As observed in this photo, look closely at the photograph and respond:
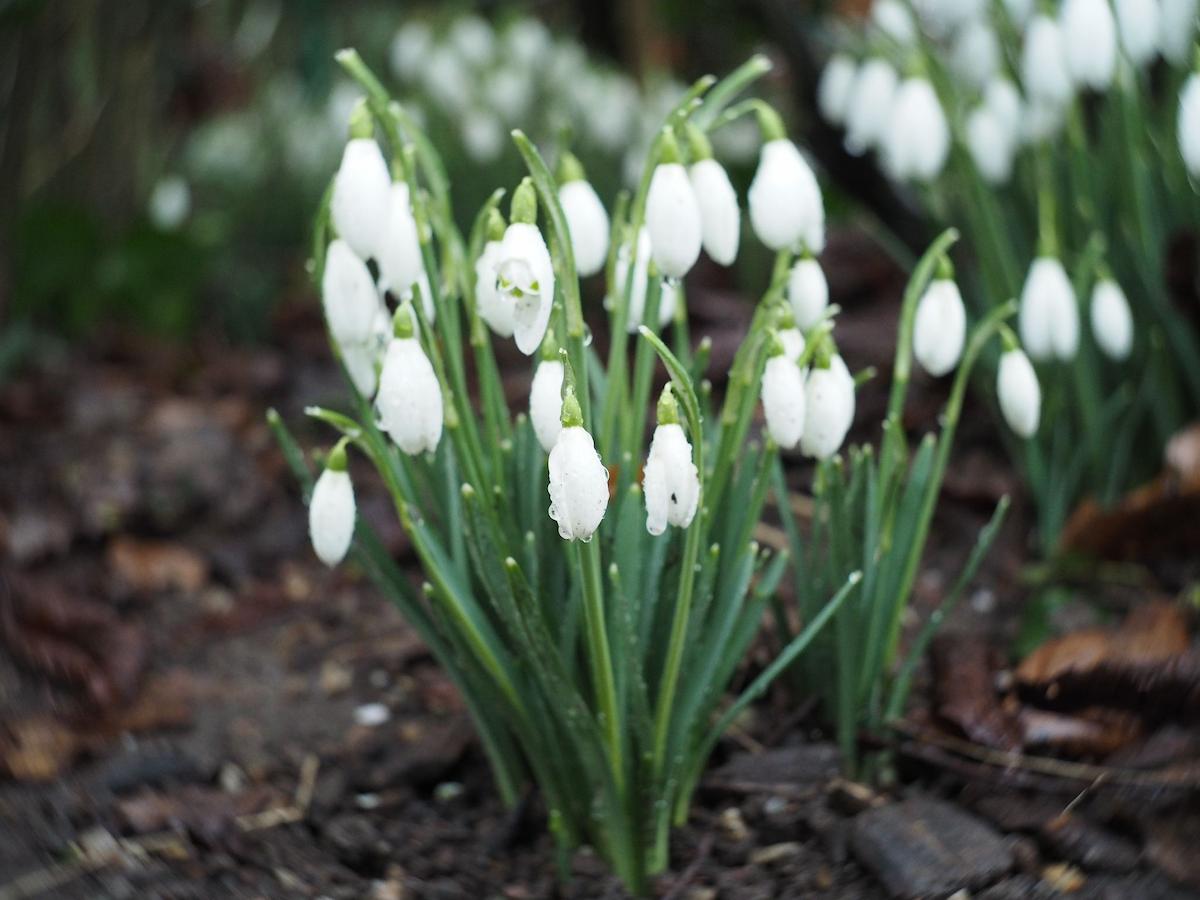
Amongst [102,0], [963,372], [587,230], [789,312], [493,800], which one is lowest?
[493,800]

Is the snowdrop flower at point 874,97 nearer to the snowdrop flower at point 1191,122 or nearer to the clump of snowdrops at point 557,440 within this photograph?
the snowdrop flower at point 1191,122

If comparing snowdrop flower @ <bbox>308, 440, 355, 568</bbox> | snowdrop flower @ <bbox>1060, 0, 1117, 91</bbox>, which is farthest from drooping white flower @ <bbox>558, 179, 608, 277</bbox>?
snowdrop flower @ <bbox>1060, 0, 1117, 91</bbox>

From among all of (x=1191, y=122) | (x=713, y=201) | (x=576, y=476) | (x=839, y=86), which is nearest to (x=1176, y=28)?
(x=1191, y=122)

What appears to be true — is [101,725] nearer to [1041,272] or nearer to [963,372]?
[963,372]

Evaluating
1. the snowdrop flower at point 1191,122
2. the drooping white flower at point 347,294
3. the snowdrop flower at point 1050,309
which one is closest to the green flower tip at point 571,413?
the drooping white flower at point 347,294

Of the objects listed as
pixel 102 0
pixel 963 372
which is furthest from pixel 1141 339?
pixel 102 0

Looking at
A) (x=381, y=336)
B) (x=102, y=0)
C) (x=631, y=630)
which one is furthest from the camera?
(x=102, y=0)

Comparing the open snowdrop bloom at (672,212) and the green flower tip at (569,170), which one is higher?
the green flower tip at (569,170)
